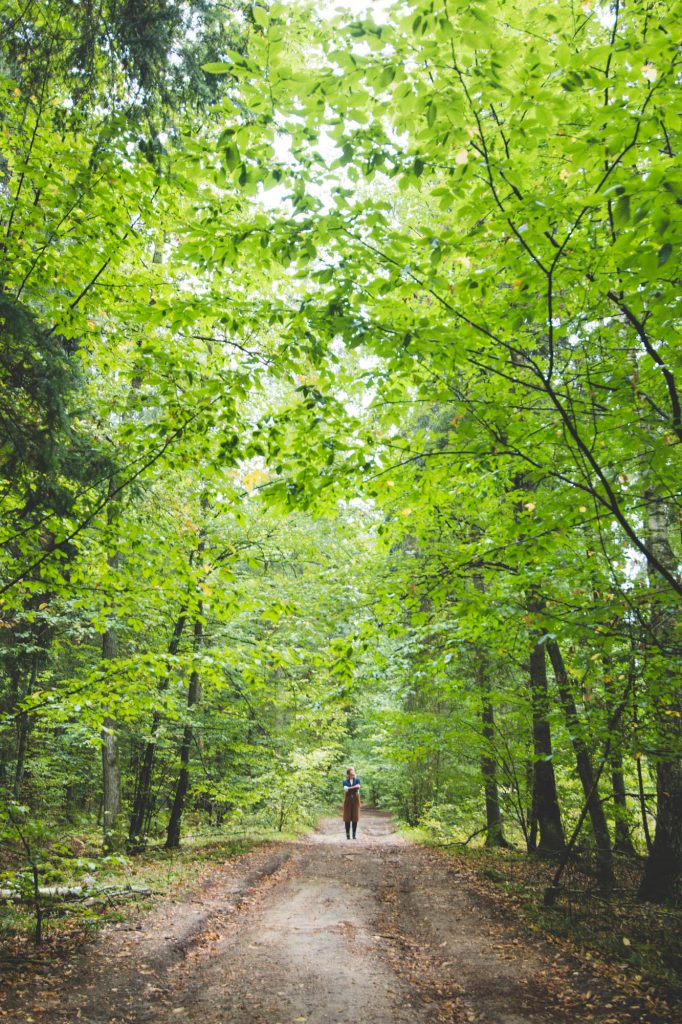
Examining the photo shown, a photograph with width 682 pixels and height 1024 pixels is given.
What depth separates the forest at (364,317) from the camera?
10.0ft

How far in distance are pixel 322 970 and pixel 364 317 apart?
627cm

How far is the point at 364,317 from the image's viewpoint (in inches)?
173

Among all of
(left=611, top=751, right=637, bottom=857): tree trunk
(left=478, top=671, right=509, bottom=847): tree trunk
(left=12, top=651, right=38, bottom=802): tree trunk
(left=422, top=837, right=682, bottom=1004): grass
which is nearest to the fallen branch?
(left=12, top=651, right=38, bottom=802): tree trunk

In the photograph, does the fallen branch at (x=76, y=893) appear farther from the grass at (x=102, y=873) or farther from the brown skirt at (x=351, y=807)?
the brown skirt at (x=351, y=807)

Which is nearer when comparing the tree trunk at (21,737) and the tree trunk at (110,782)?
the tree trunk at (21,737)

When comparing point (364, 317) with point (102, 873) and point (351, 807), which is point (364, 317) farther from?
point (351, 807)

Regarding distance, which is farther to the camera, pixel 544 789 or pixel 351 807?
pixel 351 807

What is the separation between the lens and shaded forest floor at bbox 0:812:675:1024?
448cm

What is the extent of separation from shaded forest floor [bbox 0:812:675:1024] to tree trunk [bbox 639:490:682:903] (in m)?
1.89

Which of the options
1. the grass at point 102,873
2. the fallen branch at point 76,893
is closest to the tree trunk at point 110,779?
the grass at point 102,873

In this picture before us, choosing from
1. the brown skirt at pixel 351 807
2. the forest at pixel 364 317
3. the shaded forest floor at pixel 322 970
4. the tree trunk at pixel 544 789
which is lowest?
the brown skirt at pixel 351 807

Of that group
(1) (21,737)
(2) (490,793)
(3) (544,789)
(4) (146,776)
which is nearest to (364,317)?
(3) (544,789)

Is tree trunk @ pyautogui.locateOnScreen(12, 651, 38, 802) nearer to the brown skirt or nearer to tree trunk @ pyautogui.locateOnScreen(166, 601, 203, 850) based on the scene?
tree trunk @ pyautogui.locateOnScreen(166, 601, 203, 850)

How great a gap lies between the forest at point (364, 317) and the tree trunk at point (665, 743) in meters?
0.05
